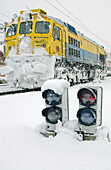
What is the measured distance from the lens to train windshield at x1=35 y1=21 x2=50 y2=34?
9102 mm

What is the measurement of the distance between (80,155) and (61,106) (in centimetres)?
76

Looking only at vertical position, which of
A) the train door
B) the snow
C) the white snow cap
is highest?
the train door

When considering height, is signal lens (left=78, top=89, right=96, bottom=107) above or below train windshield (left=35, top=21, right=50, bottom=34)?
below

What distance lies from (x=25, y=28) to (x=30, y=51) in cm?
136

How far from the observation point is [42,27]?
9172 mm

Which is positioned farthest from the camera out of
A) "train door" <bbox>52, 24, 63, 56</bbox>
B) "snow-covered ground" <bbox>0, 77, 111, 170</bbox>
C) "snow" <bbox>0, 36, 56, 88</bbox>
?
"train door" <bbox>52, 24, 63, 56</bbox>

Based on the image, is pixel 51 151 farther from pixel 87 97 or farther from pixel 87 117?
pixel 87 97

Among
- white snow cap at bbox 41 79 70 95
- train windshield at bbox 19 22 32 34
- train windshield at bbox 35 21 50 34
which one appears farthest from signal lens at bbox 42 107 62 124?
train windshield at bbox 19 22 32 34

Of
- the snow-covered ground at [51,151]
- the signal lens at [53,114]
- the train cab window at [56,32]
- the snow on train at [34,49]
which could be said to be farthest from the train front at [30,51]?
the signal lens at [53,114]

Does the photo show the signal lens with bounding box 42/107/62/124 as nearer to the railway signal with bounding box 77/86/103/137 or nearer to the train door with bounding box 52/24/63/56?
the railway signal with bounding box 77/86/103/137

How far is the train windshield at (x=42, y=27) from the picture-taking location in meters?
9.10

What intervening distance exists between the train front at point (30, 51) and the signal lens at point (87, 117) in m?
5.97

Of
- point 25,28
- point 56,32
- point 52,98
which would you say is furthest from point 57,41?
point 52,98

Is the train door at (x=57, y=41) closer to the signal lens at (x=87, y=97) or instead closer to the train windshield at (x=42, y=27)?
the train windshield at (x=42, y=27)
